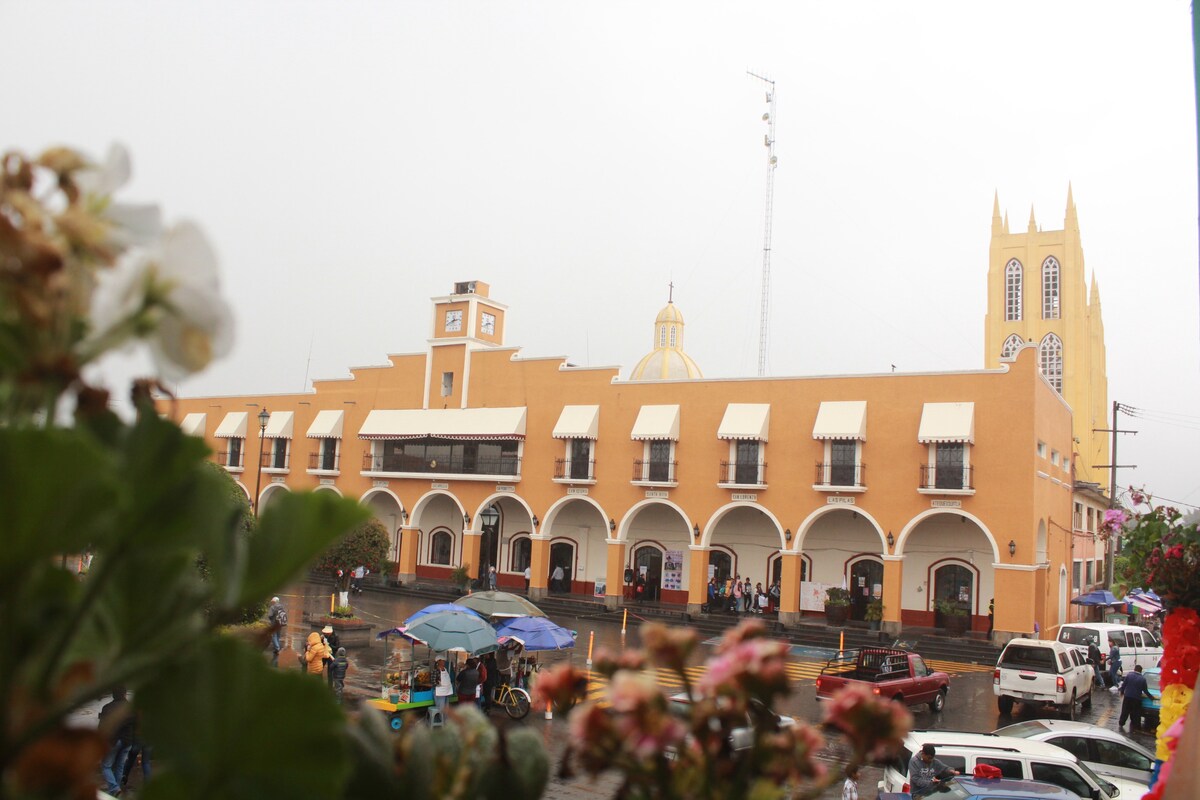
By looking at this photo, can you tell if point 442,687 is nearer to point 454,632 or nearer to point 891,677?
point 454,632

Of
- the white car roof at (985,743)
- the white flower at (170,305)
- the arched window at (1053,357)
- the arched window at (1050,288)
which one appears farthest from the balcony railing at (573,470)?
the arched window at (1050,288)

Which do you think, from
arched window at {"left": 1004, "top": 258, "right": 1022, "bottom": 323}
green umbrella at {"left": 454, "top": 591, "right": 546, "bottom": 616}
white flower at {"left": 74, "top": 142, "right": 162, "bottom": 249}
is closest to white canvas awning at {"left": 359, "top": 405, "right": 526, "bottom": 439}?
green umbrella at {"left": 454, "top": 591, "right": 546, "bottom": 616}

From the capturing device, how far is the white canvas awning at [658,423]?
27297 millimetres

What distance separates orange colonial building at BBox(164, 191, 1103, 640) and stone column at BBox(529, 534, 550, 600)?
Answer: 6 centimetres

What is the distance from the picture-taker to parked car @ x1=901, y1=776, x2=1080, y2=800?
772 centimetres

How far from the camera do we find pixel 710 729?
4.06 feet

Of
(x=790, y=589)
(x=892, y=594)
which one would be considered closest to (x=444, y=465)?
(x=790, y=589)

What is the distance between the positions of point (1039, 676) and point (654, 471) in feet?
45.3

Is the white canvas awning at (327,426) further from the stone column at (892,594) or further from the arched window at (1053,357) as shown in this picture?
the arched window at (1053,357)

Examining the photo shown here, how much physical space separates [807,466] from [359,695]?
50.0 feet

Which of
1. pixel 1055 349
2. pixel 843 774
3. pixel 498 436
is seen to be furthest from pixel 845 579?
pixel 1055 349

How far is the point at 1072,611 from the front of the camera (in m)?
30.3

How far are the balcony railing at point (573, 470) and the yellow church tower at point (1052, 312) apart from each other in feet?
114

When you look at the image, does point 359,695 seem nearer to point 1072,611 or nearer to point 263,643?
point 263,643
